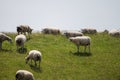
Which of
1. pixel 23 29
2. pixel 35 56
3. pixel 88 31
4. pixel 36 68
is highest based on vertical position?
pixel 23 29

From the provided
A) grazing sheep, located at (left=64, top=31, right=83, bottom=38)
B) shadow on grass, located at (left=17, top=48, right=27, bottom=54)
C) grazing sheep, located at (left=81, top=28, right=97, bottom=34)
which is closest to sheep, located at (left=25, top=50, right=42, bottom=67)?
shadow on grass, located at (left=17, top=48, right=27, bottom=54)

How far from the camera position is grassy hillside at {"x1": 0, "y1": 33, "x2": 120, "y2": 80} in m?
38.2

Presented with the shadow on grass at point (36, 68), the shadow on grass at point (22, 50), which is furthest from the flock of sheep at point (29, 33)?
the shadow on grass at point (36, 68)

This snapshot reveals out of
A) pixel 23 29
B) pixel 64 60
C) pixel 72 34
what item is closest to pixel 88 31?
pixel 72 34

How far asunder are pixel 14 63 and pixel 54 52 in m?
8.76

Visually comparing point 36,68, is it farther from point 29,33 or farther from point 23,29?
point 29,33

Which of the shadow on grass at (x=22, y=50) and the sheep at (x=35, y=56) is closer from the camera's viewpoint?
the sheep at (x=35, y=56)

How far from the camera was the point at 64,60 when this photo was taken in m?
44.0

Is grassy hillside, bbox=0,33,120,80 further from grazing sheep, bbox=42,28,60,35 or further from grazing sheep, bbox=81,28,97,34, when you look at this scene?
grazing sheep, bbox=81,28,97,34

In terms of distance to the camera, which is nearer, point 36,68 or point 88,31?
point 36,68

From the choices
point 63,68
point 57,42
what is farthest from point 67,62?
point 57,42

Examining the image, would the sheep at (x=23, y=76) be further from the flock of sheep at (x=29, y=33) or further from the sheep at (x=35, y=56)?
the sheep at (x=35, y=56)

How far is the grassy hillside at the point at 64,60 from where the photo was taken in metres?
38.2

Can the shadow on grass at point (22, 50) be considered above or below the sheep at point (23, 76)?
above
